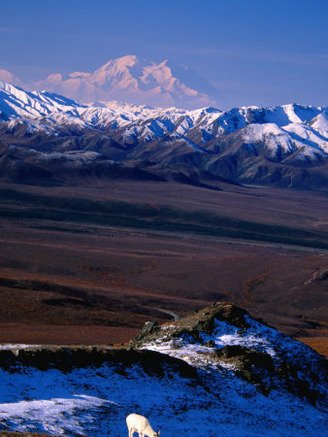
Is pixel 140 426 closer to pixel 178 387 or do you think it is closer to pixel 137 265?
pixel 178 387

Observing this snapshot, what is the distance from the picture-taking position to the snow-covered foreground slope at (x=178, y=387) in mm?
17672

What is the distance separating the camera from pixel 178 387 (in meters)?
22.0

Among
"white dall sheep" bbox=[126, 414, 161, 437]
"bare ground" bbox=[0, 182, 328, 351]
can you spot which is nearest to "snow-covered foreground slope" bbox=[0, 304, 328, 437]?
"white dall sheep" bbox=[126, 414, 161, 437]

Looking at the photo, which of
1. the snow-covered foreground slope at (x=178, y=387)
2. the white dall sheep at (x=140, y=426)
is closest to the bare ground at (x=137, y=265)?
the snow-covered foreground slope at (x=178, y=387)

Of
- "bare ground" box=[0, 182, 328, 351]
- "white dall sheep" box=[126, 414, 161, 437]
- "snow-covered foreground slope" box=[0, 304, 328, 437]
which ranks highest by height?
"white dall sheep" box=[126, 414, 161, 437]

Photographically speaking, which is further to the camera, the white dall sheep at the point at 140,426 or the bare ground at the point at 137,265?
the bare ground at the point at 137,265

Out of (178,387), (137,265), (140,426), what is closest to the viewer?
(140,426)

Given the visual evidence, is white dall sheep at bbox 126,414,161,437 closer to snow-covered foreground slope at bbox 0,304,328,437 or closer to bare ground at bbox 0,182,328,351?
snow-covered foreground slope at bbox 0,304,328,437

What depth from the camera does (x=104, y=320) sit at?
52688 millimetres

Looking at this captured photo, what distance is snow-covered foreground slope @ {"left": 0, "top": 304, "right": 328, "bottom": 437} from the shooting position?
58.0ft

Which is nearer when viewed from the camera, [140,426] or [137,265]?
[140,426]

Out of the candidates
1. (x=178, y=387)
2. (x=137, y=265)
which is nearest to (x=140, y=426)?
(x=178, y=387)

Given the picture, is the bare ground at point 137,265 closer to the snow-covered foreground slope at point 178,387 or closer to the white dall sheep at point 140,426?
the snow-covered foreground slope at point 178,387

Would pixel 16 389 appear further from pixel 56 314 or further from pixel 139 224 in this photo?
pixel 139 224
